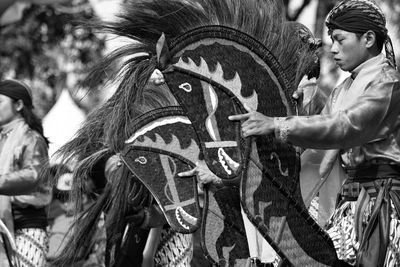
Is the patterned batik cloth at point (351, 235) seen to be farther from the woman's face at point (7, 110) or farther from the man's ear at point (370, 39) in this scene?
the woman's face at point (7, 110)

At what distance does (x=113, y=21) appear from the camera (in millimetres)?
6184

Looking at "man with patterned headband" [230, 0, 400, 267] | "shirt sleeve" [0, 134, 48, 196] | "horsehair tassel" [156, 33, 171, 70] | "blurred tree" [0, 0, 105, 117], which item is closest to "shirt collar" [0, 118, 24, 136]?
"shirt sleeve" [0, 134, 48, 196]

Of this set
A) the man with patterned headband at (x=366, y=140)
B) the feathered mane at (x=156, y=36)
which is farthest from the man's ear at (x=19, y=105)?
the man with patterned headband at (x=366, y=140)

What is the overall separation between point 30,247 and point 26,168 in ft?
2.09

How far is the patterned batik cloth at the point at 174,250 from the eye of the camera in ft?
26.6

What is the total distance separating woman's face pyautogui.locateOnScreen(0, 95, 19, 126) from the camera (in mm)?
9094

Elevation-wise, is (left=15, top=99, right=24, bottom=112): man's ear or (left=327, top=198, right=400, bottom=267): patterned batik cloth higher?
(left=327, top=198, right=400, bottom=267): patterned batik cloth

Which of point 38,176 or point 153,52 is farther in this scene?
point 38,176

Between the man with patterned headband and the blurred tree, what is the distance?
37.1 ft

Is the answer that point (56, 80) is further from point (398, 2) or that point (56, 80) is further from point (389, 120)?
point (389, 120)

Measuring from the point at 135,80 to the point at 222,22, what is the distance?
571 millimetres

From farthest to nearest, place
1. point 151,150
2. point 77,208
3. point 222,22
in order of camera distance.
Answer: point 77,208 < point 151,150 < point 222,22

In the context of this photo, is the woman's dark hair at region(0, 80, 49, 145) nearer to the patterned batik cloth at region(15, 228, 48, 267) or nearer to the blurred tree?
the patterned batik cloth at region(15, 228, 48, 267)

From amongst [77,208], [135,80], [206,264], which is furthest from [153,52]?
[206,264]
